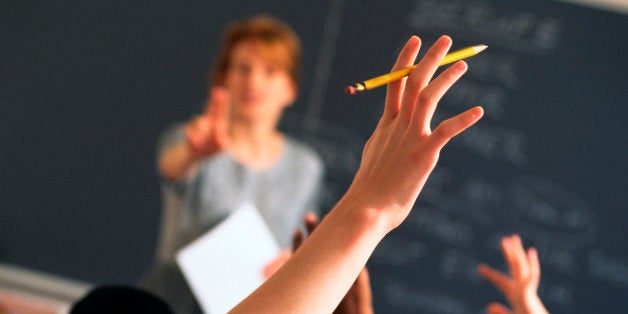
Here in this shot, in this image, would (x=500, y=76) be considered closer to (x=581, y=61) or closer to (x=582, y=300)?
(x=581, y=61)

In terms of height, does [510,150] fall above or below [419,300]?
above

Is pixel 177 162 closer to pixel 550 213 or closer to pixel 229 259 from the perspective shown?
pixel 229 259

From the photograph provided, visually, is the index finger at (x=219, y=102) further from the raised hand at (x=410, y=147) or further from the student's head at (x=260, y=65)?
the raised hand at (x=410, y=147)

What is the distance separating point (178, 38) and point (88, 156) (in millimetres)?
548

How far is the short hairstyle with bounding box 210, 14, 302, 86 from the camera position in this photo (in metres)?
2.47

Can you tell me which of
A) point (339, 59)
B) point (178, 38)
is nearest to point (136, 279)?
point (178, 38)

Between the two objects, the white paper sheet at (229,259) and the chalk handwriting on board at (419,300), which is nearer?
the white paper sheet at (229,259)

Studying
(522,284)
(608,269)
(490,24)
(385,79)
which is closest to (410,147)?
(385,79)

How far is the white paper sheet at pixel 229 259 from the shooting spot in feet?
7.45

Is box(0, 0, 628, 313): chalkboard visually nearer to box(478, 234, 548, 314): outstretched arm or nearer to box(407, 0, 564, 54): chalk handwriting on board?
box(407, 0, 564, 54): chalk handwriting on board

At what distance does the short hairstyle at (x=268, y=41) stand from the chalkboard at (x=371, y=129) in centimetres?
4

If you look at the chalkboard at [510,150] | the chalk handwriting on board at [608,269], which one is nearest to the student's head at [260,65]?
the chalkboard at [510,150]

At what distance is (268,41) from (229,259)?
77cm

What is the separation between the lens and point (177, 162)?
253cm
